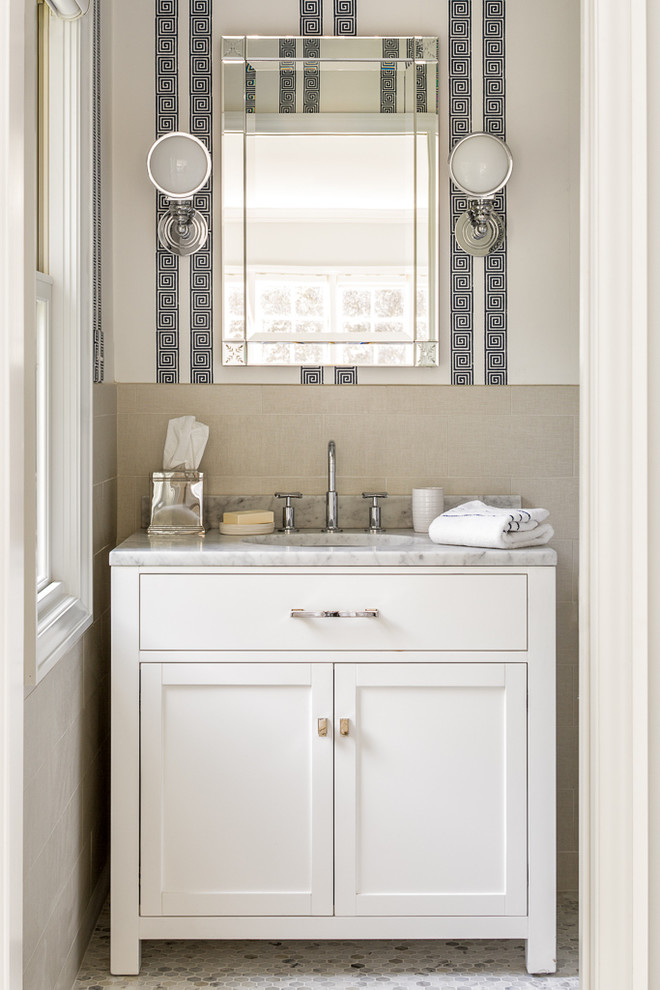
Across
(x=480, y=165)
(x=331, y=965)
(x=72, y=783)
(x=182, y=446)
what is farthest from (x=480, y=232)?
(x=331, y=965)

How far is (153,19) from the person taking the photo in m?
2.58

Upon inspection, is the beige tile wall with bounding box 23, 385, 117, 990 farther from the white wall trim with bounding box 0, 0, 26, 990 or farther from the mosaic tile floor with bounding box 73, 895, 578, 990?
the white wall trim with bounding box 0, 0, 26, 990

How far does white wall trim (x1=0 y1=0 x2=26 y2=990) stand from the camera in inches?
39.8

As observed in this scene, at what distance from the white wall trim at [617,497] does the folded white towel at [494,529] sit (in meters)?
1.16

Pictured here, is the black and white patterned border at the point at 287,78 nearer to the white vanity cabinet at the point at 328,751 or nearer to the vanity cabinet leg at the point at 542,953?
the white vanity cabinet at the point at 328,751

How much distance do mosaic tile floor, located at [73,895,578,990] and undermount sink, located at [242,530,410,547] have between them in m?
0.94

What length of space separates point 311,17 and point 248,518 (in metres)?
1.34

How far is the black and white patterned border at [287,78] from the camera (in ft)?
8.46

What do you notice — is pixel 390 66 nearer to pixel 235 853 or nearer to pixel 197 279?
pixel 197 279

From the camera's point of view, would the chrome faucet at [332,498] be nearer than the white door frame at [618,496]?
No

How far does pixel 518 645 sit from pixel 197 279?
1.27 metres

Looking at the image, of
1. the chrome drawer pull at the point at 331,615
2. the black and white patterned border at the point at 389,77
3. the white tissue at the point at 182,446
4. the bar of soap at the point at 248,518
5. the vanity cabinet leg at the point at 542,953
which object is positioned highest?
the black and white patterned border at the point at 389,77

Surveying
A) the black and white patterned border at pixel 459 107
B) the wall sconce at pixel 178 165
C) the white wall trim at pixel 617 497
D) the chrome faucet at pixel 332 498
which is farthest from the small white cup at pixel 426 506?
the white wall trim at pixel 617 497

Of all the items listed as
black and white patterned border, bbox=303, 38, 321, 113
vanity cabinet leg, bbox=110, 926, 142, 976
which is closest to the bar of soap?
vanity cabinet leg, bbox=110, 926, 142, 976
